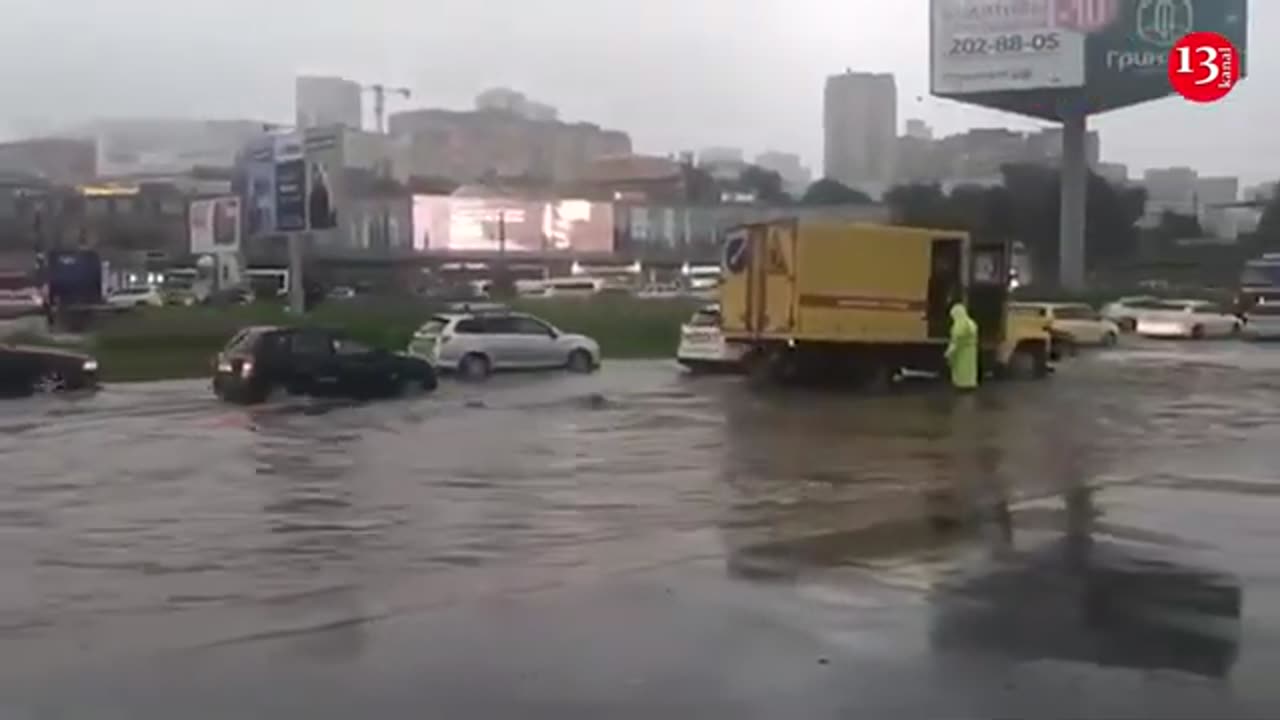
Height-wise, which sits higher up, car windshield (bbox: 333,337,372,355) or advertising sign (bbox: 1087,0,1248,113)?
advertising sign (bbox: 1087,0,1248,113)

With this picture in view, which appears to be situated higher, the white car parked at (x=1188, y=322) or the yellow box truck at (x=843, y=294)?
the yellow box truck at (x=843, y=294)

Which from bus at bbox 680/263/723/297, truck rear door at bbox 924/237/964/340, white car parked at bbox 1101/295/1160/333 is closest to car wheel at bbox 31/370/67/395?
truck rear door at bbox 924/237/964/340

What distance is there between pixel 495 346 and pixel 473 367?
70cm

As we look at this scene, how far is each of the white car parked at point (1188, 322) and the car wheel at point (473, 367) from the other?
30.7 metres

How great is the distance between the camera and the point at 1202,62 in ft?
224

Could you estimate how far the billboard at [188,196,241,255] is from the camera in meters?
65.4

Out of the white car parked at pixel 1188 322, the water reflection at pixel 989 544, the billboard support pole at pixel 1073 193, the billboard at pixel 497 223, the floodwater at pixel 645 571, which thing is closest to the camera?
the floodwater at pixel 645 571

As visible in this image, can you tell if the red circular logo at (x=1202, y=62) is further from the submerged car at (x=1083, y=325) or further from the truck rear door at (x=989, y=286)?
the truck rear door at (x=989, y=286)

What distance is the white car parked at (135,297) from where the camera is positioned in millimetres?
62500

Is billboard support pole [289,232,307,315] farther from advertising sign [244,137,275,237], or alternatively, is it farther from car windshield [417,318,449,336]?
car windshield [417,318,449,336]

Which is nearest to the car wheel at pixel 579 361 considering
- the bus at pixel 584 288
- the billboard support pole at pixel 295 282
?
the billboard support pole at pixel 295 282

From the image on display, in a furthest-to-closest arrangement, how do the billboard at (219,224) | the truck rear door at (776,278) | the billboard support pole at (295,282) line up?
the billboard at (219,224) → the billboard support pole at (295,282) → the truck rear door at (776,278)

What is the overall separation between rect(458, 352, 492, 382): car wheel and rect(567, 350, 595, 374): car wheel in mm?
2165

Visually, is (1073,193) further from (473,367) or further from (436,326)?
(473,367)
